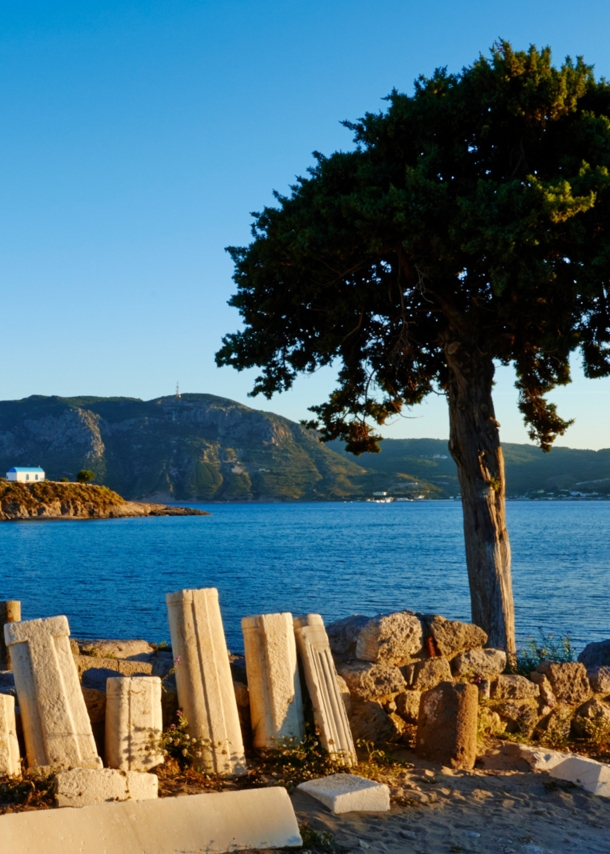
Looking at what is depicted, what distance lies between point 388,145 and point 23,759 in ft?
30.5

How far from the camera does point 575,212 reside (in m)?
9.61

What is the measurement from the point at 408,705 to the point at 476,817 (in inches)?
67.9

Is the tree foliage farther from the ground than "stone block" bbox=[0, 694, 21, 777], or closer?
farther from the ground

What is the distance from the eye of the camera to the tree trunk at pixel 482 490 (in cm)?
1148

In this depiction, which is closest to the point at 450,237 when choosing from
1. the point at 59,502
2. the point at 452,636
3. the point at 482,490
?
the point at 482,490

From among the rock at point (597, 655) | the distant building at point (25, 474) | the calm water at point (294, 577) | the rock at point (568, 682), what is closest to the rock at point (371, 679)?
the rock at point (568, 682)

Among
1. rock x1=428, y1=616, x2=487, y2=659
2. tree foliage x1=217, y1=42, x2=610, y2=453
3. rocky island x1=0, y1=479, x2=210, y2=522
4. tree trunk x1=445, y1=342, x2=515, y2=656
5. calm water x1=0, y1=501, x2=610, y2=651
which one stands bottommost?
calm water x1=0, y1=501, x2=610, y2=651

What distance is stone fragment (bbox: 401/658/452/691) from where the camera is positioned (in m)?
7.97

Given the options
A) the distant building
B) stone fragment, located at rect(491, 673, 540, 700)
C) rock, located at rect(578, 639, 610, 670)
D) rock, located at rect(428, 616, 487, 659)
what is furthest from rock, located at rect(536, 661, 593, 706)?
the distant building

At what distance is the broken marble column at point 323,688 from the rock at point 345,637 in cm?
73

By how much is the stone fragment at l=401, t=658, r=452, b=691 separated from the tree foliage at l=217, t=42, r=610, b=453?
15.2 feet

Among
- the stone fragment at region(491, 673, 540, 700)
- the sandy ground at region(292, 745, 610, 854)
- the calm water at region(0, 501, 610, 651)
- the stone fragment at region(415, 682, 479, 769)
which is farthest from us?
the calm water at region(0, 501, 610, 651)

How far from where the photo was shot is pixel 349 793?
5953 millimetres

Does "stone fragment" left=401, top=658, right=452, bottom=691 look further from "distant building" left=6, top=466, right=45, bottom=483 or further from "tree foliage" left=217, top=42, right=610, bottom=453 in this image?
"distant building" left=6, top=466, right=45, bottom=483
